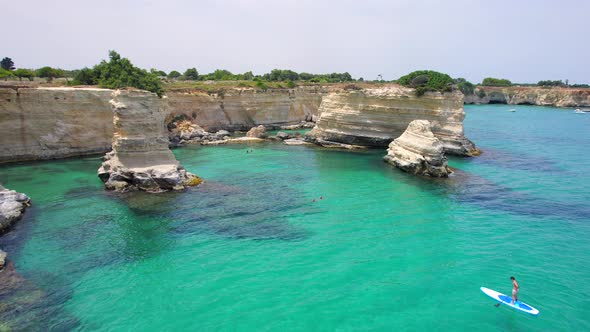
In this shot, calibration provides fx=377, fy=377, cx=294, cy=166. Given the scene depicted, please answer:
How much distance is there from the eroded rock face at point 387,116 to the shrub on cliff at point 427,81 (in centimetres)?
72

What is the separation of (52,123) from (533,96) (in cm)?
13994

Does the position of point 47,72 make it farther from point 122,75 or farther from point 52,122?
point 52,122

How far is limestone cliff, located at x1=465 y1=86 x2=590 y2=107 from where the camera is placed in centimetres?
11638

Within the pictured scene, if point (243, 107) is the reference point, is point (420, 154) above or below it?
below

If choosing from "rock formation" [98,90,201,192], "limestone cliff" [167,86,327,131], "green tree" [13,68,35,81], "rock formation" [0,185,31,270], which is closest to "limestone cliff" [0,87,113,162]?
"rock formation" [98,90,201,192]

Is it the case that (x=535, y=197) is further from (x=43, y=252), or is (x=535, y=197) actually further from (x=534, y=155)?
(x=43, y=252)

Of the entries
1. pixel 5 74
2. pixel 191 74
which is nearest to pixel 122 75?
pixel 5 74

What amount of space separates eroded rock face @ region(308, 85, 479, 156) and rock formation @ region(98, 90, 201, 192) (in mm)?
21252

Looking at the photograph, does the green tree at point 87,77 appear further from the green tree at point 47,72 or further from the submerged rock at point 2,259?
the submerged rock at point 2,259

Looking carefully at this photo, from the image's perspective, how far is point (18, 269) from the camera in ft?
49.4

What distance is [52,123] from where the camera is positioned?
116ft

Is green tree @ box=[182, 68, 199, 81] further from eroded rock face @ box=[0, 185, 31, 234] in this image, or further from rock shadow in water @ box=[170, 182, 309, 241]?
eroded rock face @ box=[0, 185, 31, 234]

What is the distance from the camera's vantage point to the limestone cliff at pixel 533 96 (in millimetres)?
116375

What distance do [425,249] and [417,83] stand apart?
28.5m
